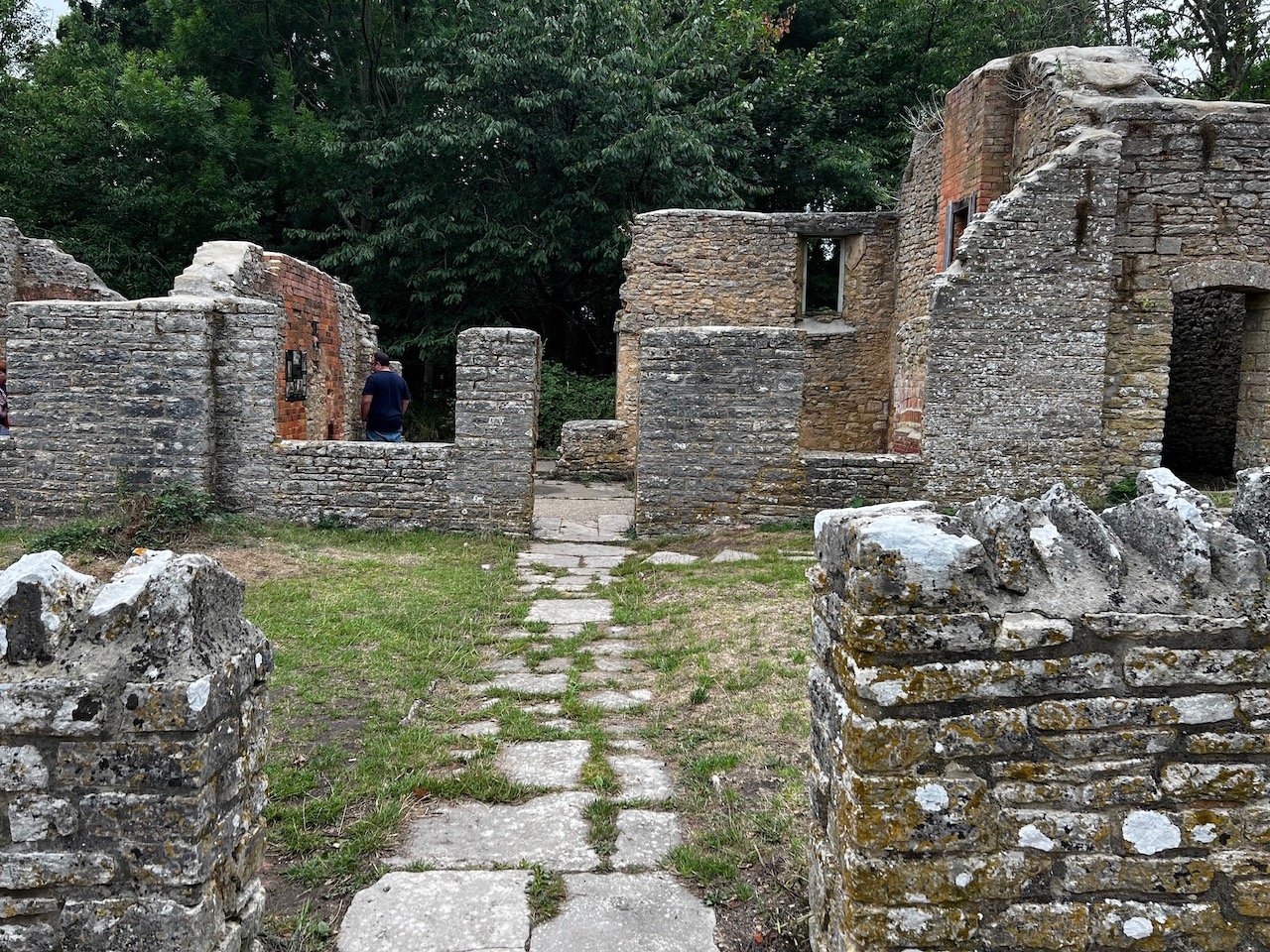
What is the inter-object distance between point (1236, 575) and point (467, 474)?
26.5 ft

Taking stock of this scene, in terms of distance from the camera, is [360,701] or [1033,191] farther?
[1033,191]

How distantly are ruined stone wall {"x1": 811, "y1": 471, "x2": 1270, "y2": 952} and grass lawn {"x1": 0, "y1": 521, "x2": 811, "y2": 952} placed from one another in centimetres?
78

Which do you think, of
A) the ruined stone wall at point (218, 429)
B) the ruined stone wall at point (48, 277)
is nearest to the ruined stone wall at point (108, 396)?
the ruined stone wall at point (218, 429)

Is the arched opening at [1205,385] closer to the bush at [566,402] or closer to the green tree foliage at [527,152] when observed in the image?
the green tree foliage at [527,152]

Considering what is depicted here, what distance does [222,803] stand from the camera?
2.32 m

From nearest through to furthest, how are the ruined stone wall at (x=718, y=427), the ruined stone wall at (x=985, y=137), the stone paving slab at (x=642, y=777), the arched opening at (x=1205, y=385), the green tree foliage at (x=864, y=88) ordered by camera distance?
the stone paving slab at (x=642, y=777) → the ruined stone wall at (x=718, y=427) → the ruined stone wall at (x=985, y=137) → the arched opening at (x=1205, y=385) → the green tree foliage at (x=864, y=88)

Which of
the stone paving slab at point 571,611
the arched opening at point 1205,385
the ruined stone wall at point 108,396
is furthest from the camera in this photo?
the arched opening at point 1205,385

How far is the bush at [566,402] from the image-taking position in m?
18.8

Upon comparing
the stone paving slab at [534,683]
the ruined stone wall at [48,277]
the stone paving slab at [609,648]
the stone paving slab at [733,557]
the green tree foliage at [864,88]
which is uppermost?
the green tree foliage at [864,88]

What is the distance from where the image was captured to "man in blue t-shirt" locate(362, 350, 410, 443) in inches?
430

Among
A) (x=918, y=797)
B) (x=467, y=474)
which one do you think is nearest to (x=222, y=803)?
(x=918, y=797)

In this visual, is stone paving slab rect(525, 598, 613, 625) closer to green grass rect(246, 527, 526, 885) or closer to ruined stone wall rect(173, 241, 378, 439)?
green grass rect(246, 527, 526, 885)

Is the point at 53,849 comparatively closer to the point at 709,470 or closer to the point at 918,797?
the point at 918,797

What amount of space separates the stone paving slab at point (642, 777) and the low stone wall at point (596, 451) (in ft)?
35.3
